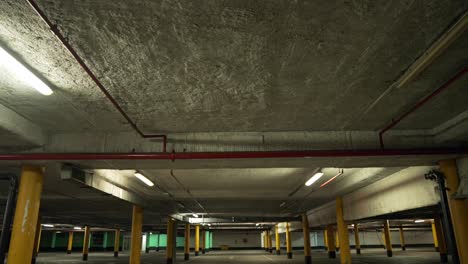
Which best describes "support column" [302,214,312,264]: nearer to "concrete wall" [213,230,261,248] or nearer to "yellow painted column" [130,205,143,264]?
"yellow painted column" [130,205,143,264]

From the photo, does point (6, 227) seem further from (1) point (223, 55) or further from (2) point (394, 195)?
(2) point (394, 195)

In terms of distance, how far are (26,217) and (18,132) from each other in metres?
1.96

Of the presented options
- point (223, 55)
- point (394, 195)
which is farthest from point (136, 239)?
point (223, 55)

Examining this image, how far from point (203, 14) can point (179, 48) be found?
0.71m

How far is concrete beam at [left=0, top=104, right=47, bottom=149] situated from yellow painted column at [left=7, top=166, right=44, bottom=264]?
762 millimetres

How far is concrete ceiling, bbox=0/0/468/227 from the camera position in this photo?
3.43m

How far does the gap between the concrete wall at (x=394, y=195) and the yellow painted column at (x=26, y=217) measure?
29.2 ft

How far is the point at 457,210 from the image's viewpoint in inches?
268

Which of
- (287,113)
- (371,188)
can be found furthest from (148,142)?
(371,188)

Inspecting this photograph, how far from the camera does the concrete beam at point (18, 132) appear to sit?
227 inches

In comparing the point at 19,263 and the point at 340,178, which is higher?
the point at 340,178

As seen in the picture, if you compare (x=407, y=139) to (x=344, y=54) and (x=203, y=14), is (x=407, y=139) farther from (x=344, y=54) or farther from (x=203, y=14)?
(x=203, y=14)

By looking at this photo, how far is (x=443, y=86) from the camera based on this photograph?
16.2 feet

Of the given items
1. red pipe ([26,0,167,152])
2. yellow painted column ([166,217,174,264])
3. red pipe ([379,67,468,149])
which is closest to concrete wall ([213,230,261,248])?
yellow painted column ([166,217,174,264])
